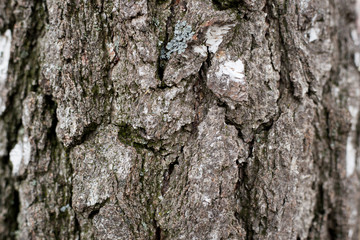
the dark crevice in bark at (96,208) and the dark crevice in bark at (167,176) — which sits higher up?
the dark crevice in bark at (167,176)

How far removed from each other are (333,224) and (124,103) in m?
1.56

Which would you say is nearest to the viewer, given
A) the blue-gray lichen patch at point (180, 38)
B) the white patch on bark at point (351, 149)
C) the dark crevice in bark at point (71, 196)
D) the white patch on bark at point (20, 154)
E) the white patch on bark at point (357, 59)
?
the blue-gray lichen patch at point (180, 38)

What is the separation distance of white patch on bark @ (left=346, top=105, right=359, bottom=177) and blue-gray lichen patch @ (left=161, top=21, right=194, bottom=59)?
1251 mm

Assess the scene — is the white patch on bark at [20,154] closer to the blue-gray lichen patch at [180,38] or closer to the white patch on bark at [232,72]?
the blue-gray lichen patch at [180,38]

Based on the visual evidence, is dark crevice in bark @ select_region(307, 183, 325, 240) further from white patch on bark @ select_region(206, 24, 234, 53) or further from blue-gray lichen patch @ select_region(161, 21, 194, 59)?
blue-gray lichen patch @ select_region(161, 21, 194, 59)

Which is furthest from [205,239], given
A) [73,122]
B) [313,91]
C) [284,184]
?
[313,91]

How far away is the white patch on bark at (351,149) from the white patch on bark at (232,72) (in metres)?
0.96

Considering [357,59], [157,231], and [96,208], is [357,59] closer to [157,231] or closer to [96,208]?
[157,231]

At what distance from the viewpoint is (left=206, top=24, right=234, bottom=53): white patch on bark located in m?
1.30

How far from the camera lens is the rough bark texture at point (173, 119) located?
4.28ft

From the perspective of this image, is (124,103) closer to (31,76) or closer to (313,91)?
(31,76)

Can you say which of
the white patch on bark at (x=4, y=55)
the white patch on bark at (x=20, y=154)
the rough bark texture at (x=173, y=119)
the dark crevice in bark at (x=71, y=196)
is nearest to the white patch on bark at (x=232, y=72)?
the rough bark texture at (x=173, y=119)

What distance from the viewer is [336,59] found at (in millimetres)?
1724

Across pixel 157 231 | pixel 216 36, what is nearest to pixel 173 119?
pixel 216 36
